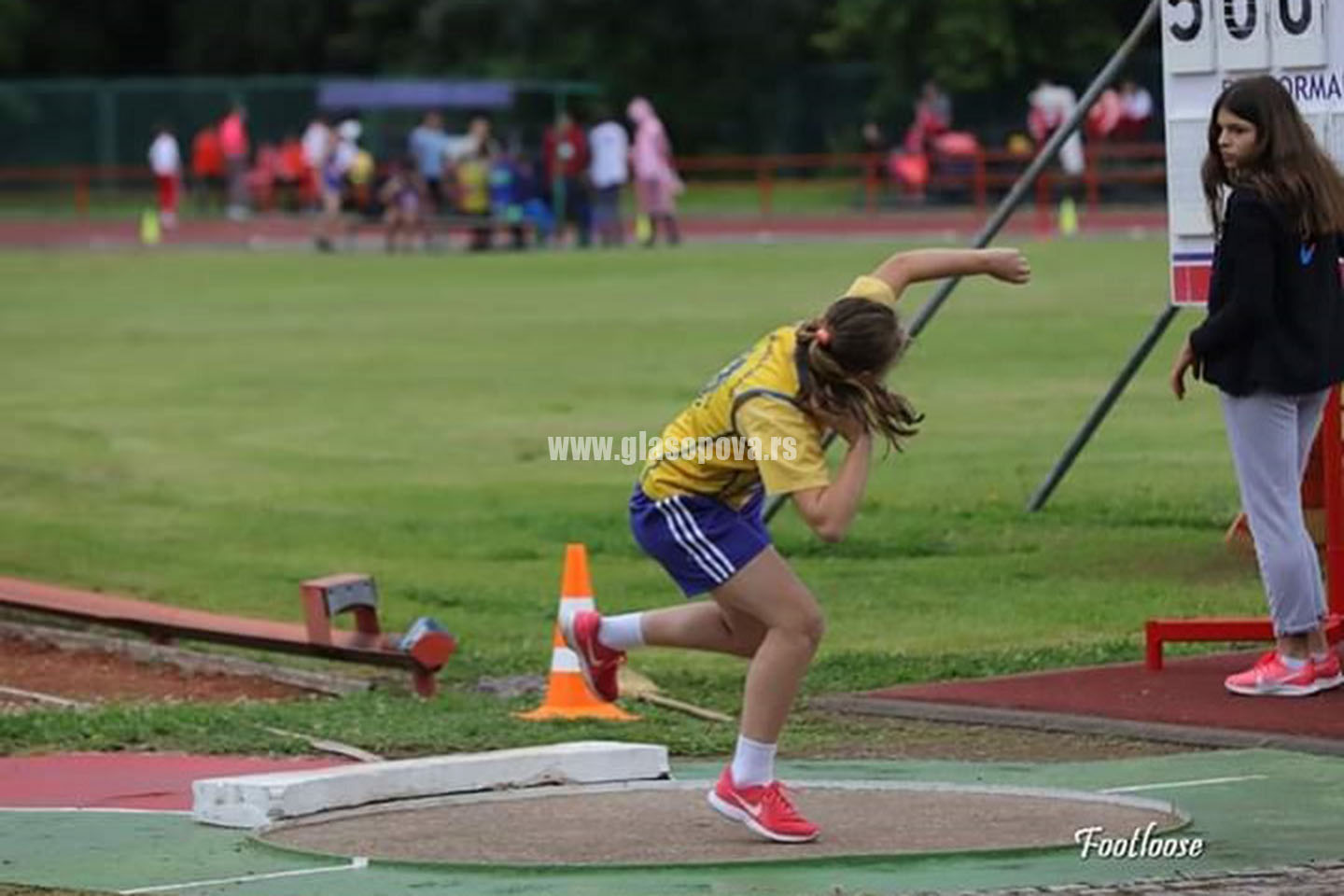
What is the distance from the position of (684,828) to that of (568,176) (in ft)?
132

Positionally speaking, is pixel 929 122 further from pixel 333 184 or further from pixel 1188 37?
pixel 1188 37

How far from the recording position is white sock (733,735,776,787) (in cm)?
809

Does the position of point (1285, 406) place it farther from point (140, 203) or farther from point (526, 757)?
point (140, 203)

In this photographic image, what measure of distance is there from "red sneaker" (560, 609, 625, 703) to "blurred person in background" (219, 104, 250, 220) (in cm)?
4722

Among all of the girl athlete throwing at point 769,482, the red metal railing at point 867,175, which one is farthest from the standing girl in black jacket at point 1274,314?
the red metal railing at point 867,175

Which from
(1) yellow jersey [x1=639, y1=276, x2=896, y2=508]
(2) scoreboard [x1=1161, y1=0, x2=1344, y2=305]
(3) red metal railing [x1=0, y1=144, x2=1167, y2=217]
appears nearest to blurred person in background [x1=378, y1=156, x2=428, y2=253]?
(3) red metal railing [x1=0, y1=144, x2=1167, y2=217]

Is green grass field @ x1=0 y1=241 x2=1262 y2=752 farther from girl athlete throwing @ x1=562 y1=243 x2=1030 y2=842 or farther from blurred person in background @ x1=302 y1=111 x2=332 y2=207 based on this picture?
blurred person in background @ x1=302 y1=111 x2=332 y2=207

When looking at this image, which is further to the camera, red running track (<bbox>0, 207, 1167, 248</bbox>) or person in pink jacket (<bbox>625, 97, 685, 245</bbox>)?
red running track (<bbox>0, 207, 1167, 248</bbox>)

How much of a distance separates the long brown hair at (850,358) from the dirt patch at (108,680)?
4.72 m

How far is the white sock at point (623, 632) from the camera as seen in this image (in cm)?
888

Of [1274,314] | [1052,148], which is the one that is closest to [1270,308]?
[1274,314]

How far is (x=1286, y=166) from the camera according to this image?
10062 millimetres

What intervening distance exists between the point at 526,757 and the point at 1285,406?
9.75ft

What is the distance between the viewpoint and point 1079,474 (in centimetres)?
1869
